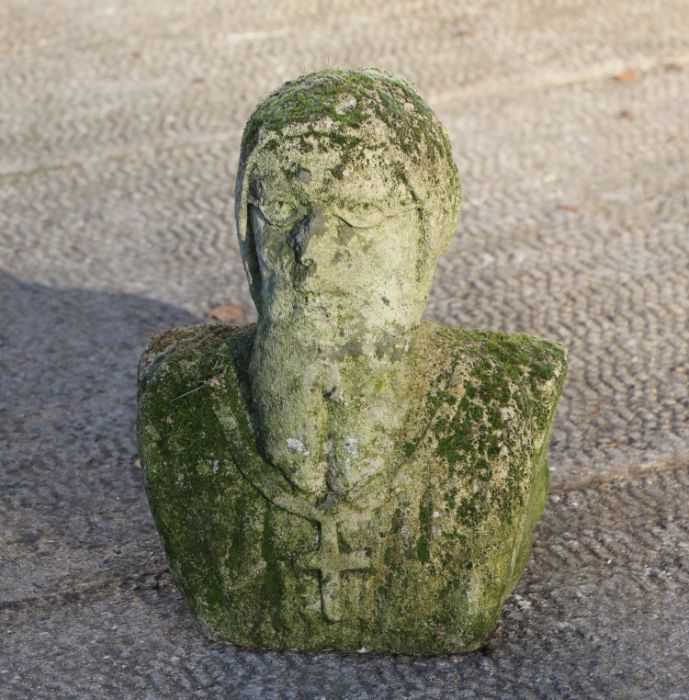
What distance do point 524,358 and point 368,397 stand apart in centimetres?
58

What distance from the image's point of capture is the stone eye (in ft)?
11.6

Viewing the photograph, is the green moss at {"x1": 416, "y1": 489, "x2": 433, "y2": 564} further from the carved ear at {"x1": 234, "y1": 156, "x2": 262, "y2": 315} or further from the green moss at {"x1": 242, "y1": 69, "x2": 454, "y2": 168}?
the green moss at {"x1": 242, "y1": 69, "x2": 454, "y2": 168}

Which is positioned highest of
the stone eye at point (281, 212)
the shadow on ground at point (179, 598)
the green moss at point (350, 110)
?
the green moss at point (350, 110)

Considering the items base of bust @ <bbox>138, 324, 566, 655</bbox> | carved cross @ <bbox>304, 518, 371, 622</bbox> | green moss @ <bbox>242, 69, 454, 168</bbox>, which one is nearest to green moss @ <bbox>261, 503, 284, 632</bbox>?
base of bust @ <bbox>138, 324, 566, 655</bbox>

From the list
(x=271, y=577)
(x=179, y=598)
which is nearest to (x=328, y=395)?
(x=271, y=577)

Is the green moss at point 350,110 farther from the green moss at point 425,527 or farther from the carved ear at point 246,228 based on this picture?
the green moss at point 425,527

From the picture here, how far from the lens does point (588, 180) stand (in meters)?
7.24

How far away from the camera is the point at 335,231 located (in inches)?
139

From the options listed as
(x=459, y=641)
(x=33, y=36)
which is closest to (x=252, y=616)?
(x=459, y=641)

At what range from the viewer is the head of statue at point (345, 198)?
11.5ft

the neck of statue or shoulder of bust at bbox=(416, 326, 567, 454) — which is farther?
shoulder of bust at bbox=(416, 326, 567, 454)

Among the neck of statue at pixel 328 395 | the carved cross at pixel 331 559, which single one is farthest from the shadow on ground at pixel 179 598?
the neck of statue at pixel 328 395

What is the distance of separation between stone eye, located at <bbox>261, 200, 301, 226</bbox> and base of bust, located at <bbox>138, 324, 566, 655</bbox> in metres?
0.54

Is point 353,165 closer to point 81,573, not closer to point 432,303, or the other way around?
point 81,573
